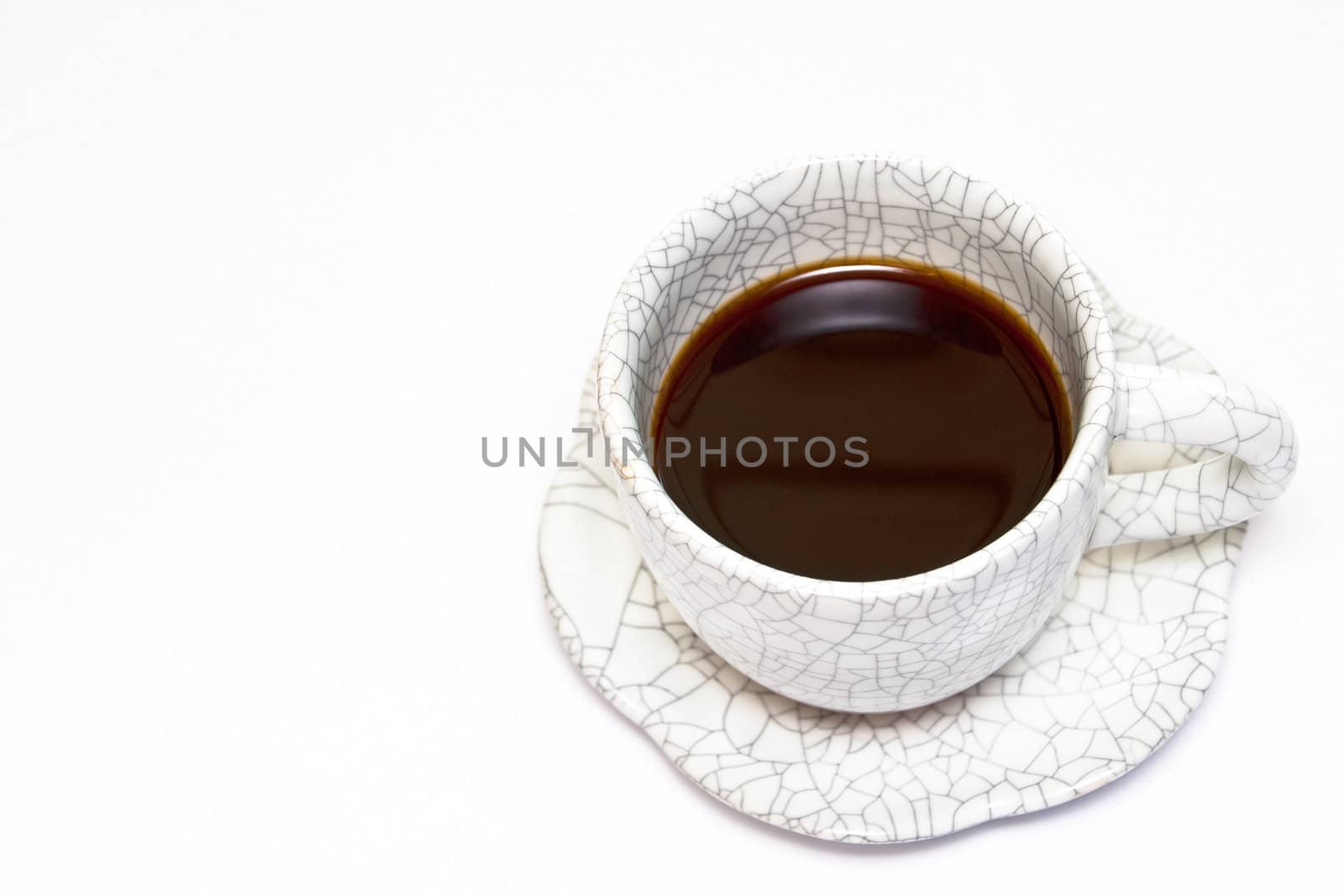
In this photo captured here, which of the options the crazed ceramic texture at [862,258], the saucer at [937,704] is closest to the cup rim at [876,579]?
the crazed ceramic texture at [862,258]

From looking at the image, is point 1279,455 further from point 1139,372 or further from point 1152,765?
point 1152,765

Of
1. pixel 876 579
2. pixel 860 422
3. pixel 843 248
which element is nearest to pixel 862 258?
pixel 843 248

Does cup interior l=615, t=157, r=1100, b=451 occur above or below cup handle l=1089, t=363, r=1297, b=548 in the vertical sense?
above

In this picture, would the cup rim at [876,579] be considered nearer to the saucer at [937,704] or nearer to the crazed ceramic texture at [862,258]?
the crazed ceramic texture at [862,258]

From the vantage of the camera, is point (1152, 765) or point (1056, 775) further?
point (1152, 765)

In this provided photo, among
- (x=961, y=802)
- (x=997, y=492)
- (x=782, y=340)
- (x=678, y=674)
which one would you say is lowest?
(x=961, y=802)

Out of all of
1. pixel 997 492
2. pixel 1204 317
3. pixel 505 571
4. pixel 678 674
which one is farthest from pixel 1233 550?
pixel 505 571

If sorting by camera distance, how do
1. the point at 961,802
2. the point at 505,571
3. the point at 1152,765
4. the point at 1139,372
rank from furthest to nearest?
the point at 505,571 → the point at 1152,765 → the point at 961,802 → the point at 1139,372

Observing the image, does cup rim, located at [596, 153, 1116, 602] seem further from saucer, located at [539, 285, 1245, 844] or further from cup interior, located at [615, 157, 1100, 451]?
saucer, located at [539, 285, 1245, 844]

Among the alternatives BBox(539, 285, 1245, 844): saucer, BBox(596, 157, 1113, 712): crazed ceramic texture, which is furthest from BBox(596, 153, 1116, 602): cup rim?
BBox(539, 285, 1245, 844): saucer
